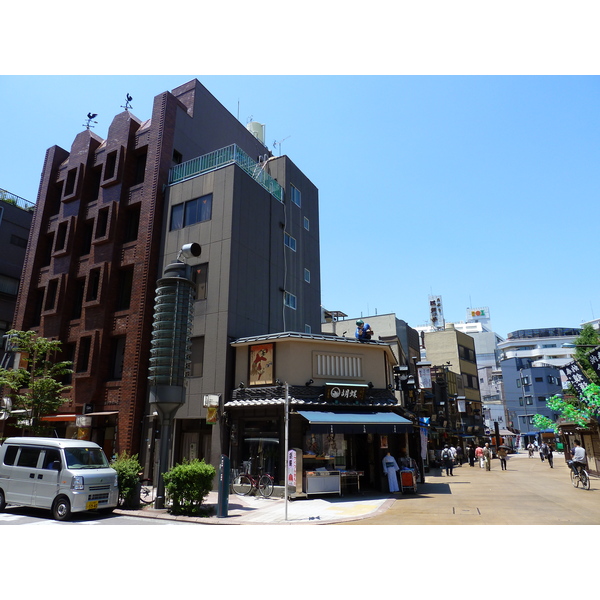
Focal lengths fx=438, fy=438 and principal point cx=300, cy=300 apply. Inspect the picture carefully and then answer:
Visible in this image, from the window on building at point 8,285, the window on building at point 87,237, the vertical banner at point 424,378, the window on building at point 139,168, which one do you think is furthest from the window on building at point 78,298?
the vertical banner at point 424,378

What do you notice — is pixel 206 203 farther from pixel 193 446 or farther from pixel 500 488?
pixel 500 488

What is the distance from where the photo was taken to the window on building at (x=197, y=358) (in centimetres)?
2244

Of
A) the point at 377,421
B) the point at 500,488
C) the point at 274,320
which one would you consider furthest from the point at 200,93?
the point at 500,488

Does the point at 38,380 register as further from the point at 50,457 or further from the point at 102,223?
the point at 102,223

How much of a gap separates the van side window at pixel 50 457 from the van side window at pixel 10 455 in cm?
161

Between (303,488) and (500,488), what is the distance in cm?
957

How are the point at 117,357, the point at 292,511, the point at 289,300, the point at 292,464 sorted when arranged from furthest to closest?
the point at 289,300, the point at 117,357, the point at 292,511, the point at 292,464

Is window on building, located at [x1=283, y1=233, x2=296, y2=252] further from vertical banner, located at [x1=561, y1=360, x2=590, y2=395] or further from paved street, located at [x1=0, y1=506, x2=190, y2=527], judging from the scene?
paved street, located at [x1=0, y1=506, x2=190, y2=527]

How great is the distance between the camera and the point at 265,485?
1884 cm

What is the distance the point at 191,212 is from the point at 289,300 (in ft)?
28.4

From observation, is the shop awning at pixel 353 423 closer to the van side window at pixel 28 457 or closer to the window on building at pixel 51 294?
the van side window at pixel 28 457

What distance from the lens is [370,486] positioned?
67.3 ft

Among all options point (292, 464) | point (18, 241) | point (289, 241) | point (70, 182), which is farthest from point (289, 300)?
point (18, 241)

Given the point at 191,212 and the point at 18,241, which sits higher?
the point at 18,241
